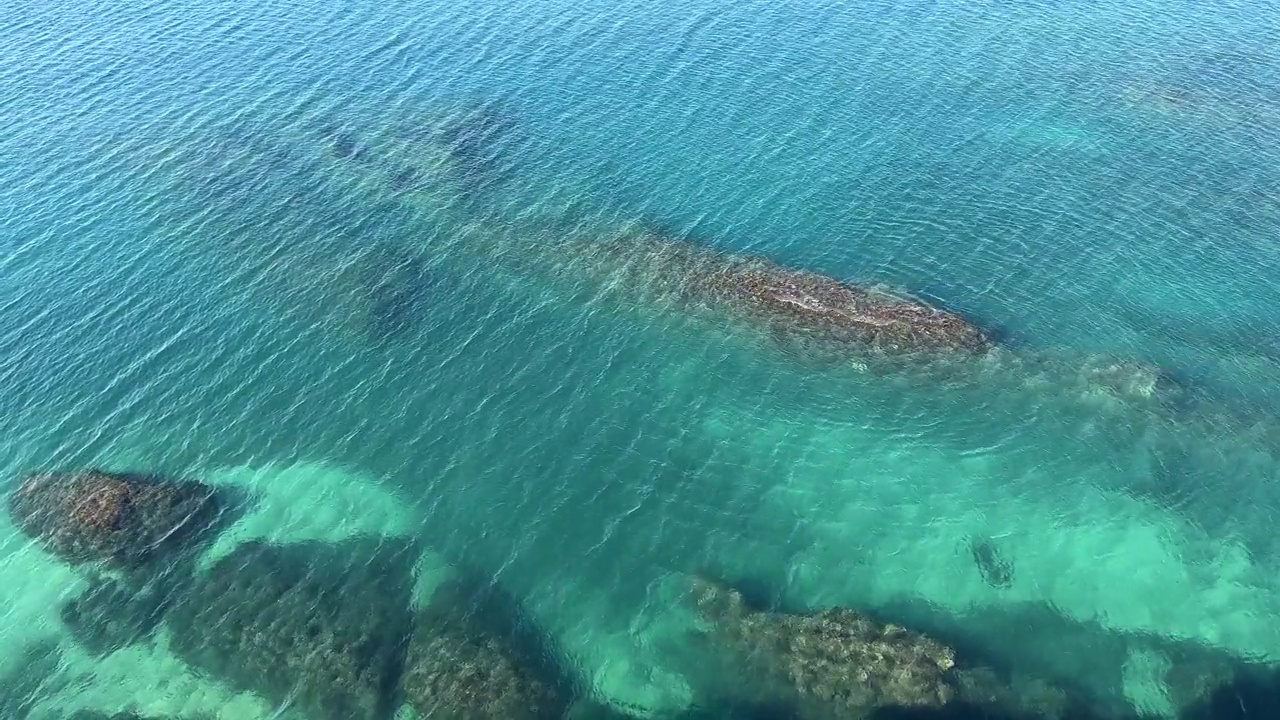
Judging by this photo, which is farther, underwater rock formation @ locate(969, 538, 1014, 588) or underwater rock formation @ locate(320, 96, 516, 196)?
underwater rock formation @ locate(320, 96, 516, 196)

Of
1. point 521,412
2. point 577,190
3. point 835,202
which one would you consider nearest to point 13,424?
point 521,412

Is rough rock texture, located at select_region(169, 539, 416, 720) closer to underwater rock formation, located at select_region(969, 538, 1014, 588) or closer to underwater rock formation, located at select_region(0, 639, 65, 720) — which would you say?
underwater rock formation, located at select_region(0, 639, 65, 720)

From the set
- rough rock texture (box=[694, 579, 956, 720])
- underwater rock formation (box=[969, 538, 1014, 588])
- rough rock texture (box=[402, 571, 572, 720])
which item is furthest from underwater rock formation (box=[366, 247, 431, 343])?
underwater rock formation (box=[969, 538, 1014, 588])

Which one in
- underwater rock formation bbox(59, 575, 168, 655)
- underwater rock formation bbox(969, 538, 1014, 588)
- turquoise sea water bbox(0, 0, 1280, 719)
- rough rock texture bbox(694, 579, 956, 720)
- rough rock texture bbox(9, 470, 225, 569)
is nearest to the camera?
rough rock texture bbox(694, 579, 956, 720)

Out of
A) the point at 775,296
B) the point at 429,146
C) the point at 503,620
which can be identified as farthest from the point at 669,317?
the point at 429,146

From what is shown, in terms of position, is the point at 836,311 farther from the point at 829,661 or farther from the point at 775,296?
the point at 829,661

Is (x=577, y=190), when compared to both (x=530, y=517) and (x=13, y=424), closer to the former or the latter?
(x=530, y=517)

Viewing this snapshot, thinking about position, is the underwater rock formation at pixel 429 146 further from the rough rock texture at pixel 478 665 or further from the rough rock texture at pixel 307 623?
the rough rock texture at pixel 478 665
